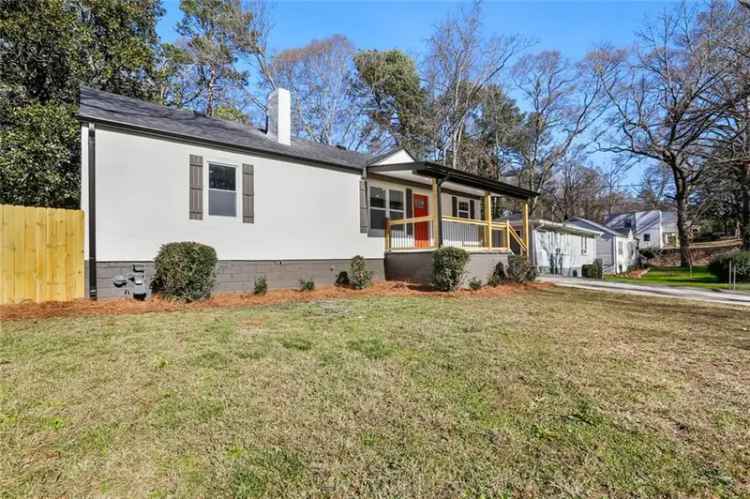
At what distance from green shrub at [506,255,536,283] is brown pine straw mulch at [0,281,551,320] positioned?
12.7 inches

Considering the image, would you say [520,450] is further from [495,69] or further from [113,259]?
[495,69]

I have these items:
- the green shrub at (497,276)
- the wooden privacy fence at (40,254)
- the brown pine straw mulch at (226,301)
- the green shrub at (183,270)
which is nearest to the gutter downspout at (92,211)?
the wooden privacy fence at (40,254)

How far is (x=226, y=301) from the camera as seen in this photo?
7812 millimetres

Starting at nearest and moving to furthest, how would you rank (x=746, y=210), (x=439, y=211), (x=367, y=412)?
(x=367, y=412), (x=439, y=211), (x=746, y=210)

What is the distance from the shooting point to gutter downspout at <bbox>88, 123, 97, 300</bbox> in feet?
23.2

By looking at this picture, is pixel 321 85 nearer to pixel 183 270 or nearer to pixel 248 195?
pixel 248 195

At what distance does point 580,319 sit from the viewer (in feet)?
21.1

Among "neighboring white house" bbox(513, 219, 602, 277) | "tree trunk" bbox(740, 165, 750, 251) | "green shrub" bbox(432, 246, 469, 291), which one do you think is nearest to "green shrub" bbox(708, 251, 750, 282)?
"neighboring white house" bbox(513, 219, 602, 277)

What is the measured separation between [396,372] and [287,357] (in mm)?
1225

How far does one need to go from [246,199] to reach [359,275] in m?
3.41

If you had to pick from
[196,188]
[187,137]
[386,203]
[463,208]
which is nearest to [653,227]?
[463,208]

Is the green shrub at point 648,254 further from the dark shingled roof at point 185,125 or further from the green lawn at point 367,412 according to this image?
the green lawn at point 367,412

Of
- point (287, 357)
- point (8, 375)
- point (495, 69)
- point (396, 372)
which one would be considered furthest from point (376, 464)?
point (495, 69)

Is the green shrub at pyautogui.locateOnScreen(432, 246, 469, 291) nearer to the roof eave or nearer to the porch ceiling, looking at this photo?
the porch ceiling
